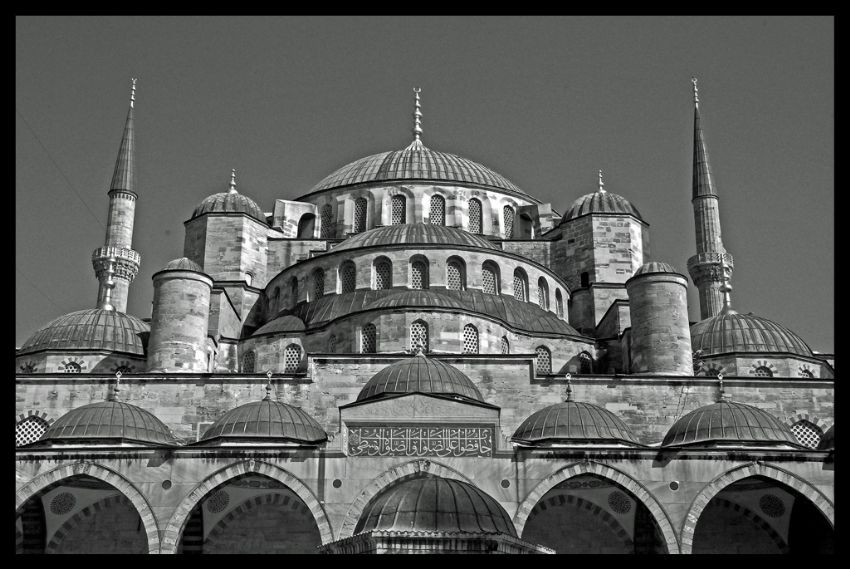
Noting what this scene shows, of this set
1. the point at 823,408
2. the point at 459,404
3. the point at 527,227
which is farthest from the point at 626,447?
the point at 527,227

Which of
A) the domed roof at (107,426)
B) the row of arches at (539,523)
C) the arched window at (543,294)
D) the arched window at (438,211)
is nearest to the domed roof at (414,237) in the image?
the arched window at (543,294)

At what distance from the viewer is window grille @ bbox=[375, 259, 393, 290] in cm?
2425

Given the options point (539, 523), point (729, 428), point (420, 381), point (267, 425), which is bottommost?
point (539, 523)

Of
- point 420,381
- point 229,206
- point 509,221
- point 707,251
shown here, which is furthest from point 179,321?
point 707,251

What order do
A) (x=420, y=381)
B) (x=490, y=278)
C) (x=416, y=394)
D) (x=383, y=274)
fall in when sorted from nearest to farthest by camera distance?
(x=416, y=394), (x=420, y=381), (x=383, y=274), (x=490, y=278)

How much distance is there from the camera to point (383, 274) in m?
24.4

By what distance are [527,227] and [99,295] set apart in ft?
38.2

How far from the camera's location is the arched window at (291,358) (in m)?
23.1

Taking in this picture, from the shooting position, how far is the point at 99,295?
86.0 feet

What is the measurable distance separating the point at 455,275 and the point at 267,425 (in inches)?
278

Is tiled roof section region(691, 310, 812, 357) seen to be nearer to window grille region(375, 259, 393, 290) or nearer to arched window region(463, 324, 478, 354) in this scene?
arched window region(463, 324, 478, 354)

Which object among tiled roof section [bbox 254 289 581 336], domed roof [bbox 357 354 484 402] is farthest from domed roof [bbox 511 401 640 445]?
tiled roof section [bbox 254 289 581 336]

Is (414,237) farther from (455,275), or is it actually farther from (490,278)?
(490,278)
